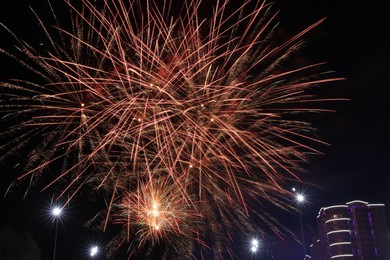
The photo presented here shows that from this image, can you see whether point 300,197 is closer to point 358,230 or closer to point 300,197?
point 300,197

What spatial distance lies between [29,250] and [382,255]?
108 meters

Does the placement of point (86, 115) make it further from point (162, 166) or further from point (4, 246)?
point (4, 246)

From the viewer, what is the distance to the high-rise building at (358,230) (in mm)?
115188

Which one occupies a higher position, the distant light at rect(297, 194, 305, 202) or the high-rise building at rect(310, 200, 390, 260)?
the high-rise building at rect(310, 200, 390, 260)

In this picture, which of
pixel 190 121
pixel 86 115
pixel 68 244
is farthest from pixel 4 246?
pixel 190 121

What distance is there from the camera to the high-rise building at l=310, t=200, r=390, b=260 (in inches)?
4535

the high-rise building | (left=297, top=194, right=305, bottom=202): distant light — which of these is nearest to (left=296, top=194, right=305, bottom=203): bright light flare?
(left=297, top=194, right=305, bottom=202): distant light

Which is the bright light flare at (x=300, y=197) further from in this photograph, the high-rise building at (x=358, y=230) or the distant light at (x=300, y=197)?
the high-rise building at (x=358, y=230)

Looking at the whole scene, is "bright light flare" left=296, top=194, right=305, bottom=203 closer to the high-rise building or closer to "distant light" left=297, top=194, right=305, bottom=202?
"distant light" left=297, top=194, right=305, bottom=202

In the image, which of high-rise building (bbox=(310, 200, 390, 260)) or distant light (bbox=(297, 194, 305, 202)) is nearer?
distant light (bbox=(297, 194, 305, 202))

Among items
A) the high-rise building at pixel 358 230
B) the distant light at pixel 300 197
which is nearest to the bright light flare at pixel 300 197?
the distant light at pixel 300 197

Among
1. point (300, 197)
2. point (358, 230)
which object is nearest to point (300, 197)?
point (300, 197)

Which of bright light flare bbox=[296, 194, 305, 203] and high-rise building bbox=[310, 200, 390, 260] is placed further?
high-rise building bbox=[310, 200, 390, 260]

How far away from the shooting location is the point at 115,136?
1631 cm
